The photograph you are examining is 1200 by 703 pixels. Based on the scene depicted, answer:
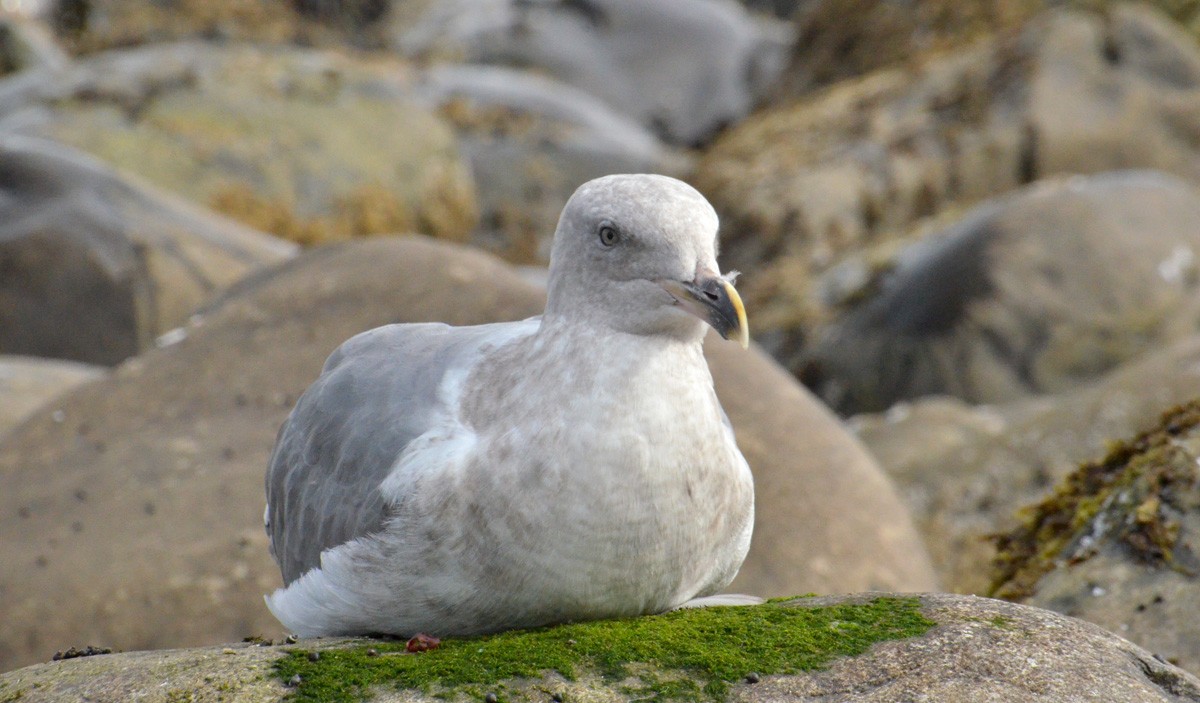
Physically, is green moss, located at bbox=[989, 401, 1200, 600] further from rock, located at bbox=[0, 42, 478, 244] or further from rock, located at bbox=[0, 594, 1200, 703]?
rock, located at bbox=[0, 42, 478, 244]

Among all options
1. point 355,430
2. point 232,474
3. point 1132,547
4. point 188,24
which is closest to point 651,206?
point 355,430

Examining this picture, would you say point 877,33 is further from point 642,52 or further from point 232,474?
point 232,474

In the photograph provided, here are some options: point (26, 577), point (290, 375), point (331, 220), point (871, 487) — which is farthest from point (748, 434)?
point (331, 220)

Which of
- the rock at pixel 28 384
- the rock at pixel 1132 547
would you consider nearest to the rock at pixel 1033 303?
the rock at pixel 1132 547

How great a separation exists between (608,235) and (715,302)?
400 mm

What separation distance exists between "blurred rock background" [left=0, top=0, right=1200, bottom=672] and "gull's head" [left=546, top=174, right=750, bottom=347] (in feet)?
6.70

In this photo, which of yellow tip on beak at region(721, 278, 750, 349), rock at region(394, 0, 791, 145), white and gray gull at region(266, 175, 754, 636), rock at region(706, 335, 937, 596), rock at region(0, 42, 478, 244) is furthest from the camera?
rock at region(394, 0, 791, 145)

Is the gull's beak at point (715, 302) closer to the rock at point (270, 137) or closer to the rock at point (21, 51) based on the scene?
the rock at point (270, 137)

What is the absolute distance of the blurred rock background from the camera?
5852 mm

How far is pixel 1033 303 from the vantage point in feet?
30.7

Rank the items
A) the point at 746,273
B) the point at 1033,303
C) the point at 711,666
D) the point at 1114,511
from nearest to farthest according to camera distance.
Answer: the point at 711,666
the point at 1114,511
the point at 1033,303
the point at 746,273

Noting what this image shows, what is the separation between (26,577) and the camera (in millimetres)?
5699

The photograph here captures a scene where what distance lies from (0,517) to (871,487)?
402 cm

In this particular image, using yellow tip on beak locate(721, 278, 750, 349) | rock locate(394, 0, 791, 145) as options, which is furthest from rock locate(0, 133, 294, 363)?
rock locate(394, 0, 791, 145)
